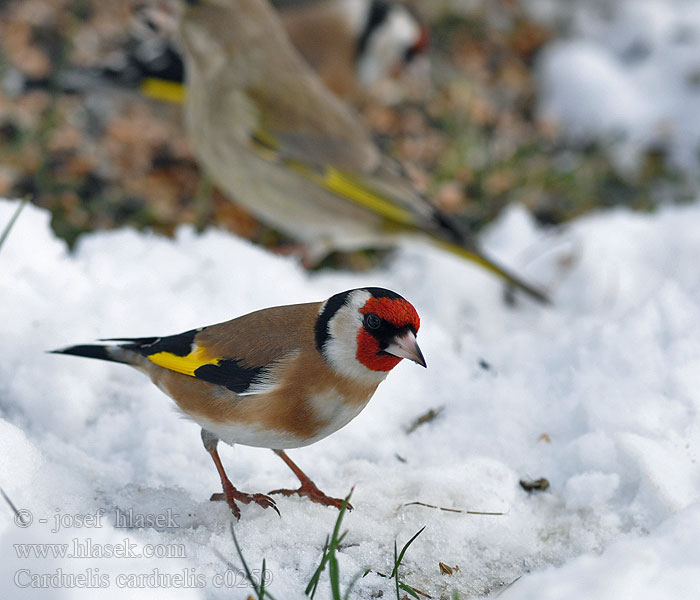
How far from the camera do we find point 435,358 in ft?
10.4

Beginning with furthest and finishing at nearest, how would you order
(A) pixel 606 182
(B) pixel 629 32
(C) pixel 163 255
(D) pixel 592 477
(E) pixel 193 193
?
(B) pixel 629 32, (A) pixel 606 182, (E) pixel 193 193, (C) pixel 163 255, (D) pixel 592 477

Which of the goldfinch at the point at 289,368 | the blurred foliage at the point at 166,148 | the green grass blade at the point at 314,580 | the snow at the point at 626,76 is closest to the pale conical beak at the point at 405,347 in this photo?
the goldfinch at the point at 289,368

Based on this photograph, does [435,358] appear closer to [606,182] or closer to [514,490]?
[514,490]

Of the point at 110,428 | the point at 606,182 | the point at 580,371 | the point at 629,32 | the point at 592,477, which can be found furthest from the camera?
the point at 629,32

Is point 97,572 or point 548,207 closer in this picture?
point 97,572

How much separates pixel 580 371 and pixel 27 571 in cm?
188

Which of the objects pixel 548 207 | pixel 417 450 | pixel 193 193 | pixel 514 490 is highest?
pixel 514 490

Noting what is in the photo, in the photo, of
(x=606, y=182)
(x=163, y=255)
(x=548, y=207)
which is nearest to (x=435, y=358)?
(x=163, y=255)

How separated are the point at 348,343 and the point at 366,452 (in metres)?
0.64

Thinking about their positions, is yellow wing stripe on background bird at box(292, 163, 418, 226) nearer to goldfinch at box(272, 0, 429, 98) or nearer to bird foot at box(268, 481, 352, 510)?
goldfinch at box(272, 0, 429, 98)

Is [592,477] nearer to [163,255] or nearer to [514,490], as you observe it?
[514,490]

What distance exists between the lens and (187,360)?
7.37 ft

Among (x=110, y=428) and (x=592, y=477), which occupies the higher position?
(x=592, y=477)

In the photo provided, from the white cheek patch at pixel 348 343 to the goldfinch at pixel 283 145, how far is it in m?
→ 2.04
